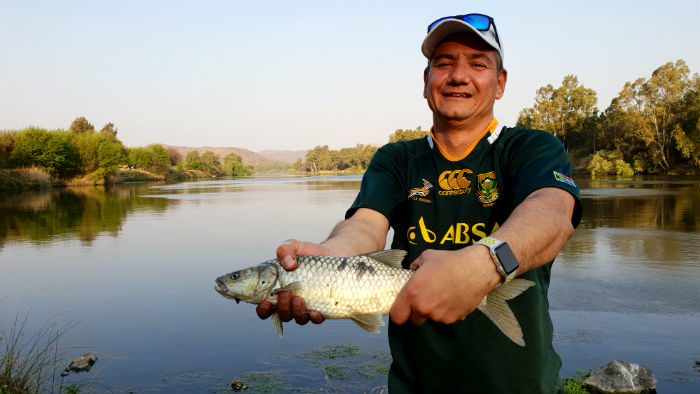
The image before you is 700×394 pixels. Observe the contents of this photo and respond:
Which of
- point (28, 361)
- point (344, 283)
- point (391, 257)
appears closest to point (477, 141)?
point (391, 257)

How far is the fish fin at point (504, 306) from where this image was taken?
2.62 m

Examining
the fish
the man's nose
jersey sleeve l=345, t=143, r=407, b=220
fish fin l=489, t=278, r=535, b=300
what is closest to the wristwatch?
fish fin l=489, t=278, r=535, b=300

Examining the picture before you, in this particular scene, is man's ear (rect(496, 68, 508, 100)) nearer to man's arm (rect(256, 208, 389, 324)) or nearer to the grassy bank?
man's arm (rect(256, 208, 389, 324))

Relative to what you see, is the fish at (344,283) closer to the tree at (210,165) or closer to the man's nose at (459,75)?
the man's nose at (459,75)

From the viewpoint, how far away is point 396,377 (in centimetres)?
319

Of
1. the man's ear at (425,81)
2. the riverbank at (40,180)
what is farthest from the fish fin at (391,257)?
the riverbank at (40,180)

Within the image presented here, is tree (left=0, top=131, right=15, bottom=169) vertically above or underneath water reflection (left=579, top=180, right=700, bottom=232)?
above

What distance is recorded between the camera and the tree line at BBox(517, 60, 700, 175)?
69.4 meters

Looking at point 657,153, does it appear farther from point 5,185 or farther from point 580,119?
point 5,185

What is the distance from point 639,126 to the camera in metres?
72.9

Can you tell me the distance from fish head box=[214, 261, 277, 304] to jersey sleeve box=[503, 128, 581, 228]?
1.54 m

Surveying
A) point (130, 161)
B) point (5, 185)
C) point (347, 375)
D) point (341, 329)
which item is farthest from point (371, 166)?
point (130, 161)

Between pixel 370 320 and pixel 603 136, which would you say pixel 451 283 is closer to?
pixel 370 320

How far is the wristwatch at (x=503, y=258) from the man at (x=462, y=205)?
280 mm
